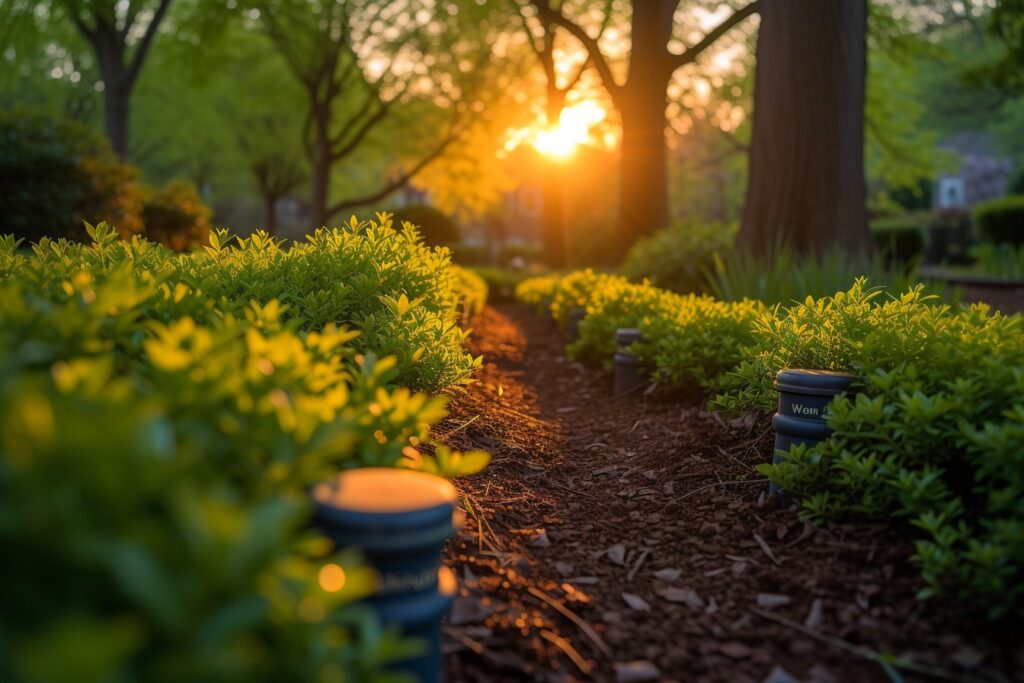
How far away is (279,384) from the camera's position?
187cm

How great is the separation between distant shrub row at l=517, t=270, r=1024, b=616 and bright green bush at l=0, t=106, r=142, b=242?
368 inches

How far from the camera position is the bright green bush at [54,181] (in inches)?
407

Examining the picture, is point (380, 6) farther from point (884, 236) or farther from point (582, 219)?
point (884, 236)

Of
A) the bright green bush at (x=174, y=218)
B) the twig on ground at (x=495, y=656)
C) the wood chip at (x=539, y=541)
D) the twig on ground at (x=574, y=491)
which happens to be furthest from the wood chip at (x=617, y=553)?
the bright green bush at (x=174, y=218)

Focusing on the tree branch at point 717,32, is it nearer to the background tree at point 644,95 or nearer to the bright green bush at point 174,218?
the background tree at point 644,95

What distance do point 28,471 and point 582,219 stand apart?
1114 inches

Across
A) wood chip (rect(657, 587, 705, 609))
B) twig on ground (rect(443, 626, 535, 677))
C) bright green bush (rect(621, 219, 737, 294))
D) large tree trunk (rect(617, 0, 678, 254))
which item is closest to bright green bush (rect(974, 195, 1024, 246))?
large tree trunk (rect(617, 0, 678, 254))

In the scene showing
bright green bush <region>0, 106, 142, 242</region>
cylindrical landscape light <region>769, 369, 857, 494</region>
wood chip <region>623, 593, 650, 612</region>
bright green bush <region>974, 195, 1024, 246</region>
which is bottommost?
wood chip <region>623, 593, 650, 612</region>

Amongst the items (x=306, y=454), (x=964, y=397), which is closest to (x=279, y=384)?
(x=306, y=454)

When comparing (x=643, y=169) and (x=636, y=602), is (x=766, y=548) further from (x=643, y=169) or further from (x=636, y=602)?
(x=643, y=169)

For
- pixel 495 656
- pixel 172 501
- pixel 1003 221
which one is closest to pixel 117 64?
pixel 495 656

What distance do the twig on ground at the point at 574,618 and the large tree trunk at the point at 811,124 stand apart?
5808 millimetres

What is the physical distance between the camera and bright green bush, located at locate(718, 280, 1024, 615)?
2.53 metres

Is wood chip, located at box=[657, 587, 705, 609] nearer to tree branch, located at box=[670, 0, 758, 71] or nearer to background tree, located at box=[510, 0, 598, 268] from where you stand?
tree branch, located at box=[670, 0, 758, 71]
